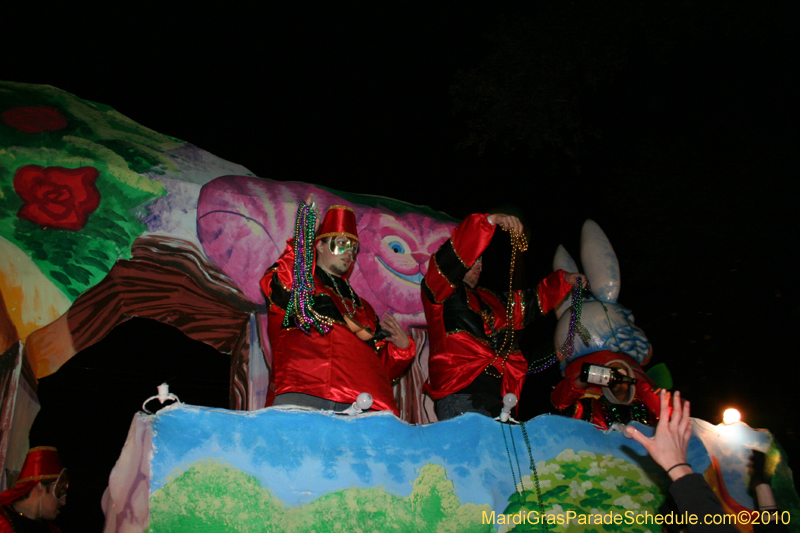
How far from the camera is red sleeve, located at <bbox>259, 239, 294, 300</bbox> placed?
104 inches

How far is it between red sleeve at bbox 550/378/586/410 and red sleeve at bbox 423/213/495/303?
933 mm

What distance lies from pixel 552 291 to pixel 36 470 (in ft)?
8.78

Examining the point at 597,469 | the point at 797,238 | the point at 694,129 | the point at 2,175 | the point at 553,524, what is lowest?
the point at 553,524

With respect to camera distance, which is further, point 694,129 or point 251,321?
point 694,129

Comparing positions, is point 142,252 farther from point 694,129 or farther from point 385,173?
point 694,129

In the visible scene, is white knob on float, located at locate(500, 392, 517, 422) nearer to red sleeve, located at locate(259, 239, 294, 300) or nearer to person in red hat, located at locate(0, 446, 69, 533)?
red sleeve, located at locate(259, 239, 294, 300)

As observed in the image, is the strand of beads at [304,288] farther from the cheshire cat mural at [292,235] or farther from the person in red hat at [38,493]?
the person in red hat at [38,493]

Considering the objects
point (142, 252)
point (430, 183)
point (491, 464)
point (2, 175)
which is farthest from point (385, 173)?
point (491, 464)

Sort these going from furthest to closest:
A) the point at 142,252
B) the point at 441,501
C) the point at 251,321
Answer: the point at 251,321, the point at 142,252, the point at 441,501

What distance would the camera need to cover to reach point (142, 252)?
10.4 feet

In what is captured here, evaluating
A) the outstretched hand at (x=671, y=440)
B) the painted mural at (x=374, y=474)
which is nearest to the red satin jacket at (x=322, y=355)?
the painted mural at (x=374, y=474)

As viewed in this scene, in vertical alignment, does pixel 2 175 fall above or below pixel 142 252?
above

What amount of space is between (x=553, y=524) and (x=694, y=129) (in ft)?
13.9

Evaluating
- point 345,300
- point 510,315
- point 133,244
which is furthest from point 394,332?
point 133,244
